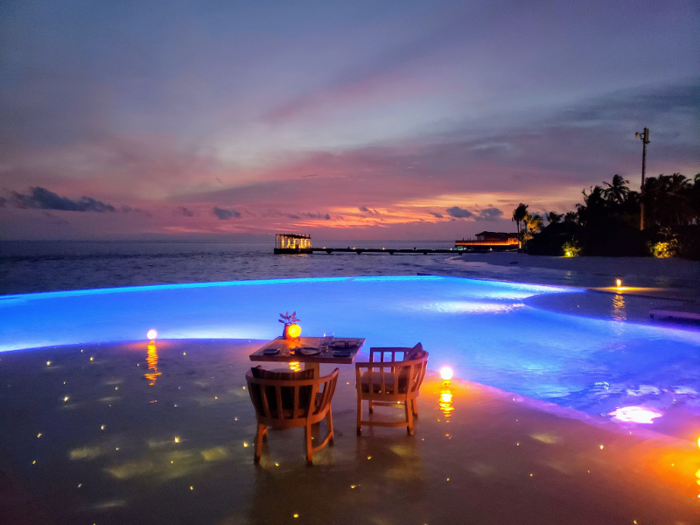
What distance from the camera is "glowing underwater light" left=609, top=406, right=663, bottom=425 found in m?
4.42

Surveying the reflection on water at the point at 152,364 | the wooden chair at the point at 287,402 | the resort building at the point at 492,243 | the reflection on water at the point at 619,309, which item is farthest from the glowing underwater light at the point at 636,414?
the resort building at the point at 492,243

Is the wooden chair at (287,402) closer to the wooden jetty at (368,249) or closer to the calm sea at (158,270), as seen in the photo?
the calm sea at (158,270)

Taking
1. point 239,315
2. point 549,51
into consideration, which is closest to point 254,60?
point 239,315

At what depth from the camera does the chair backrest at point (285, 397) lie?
9.75 feet

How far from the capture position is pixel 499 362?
23.6ft

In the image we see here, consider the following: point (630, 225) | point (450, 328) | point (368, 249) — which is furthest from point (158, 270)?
point (368, 249)

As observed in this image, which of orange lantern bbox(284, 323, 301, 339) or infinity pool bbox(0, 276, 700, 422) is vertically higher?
orange lantern bbox(284, 323, 301, 339)

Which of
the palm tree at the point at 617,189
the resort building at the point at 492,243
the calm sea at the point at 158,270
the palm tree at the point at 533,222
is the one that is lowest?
the calm sea at the point at 158,270

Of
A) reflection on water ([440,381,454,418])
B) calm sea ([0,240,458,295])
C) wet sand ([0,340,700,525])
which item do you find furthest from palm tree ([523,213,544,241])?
wet sand ([0,340,700,525])

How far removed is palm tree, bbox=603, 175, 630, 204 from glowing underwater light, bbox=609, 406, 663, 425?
192 feet

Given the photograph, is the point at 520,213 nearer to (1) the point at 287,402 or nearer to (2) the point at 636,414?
(2) the point at 636,414

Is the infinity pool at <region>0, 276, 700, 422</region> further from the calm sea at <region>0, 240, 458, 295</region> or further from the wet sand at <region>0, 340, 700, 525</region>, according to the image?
the calm sea at <region>0, 240, 458, 295</region>

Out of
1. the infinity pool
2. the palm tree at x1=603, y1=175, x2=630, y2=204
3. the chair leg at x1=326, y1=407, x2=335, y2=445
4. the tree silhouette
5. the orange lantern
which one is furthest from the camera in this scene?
the tree silhouette

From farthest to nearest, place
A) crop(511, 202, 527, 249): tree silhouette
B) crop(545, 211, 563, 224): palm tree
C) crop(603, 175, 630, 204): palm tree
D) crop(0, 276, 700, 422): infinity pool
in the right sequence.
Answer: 1. crop(511, 202, 527, 249): tree silhouette
2. crop(545, 211, 563, 224): palm tree
3. crop(603, 175, 630, 204): palm tree
4. crop(0, 276, 700, 422): infinity pool
